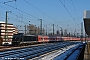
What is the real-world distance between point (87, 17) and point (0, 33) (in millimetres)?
108370

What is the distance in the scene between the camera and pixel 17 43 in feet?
162

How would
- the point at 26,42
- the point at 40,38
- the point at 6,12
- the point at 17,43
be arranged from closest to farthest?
1. the point at 6,12
2. the point at 17,43
3. the point at 26,42
4. the point at 40,38

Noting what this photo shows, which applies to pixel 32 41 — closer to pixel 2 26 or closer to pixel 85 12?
pixel 85 12

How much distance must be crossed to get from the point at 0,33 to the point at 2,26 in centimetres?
418

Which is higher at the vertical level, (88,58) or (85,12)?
(85,12)

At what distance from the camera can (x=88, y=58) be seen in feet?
54.7

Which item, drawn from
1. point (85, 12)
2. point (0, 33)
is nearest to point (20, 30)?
point (0, 33)

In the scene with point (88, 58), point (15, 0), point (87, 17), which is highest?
point (15, 0)

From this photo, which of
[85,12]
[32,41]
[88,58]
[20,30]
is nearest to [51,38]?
[20,30]

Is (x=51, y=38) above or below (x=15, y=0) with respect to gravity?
below

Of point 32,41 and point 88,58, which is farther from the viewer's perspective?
point 32,41

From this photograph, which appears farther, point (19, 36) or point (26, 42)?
point (26, 42)

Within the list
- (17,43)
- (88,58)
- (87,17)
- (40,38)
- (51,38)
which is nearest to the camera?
(87,17)

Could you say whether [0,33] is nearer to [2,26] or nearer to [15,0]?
[2,26]
